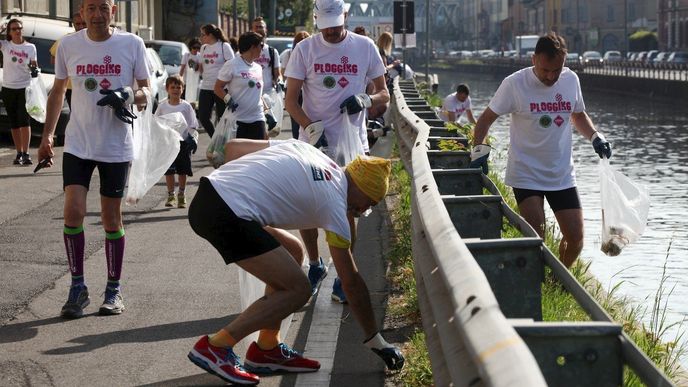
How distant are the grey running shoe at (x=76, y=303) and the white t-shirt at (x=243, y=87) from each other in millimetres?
6165

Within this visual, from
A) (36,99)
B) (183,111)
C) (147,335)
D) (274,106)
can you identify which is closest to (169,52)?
(36,99)

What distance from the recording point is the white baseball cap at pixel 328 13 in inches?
350

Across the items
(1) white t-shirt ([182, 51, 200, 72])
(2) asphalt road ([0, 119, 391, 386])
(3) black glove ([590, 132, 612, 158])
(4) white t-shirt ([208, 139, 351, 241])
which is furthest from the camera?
(1) white t-shirt ([182, 51, 200, 72])

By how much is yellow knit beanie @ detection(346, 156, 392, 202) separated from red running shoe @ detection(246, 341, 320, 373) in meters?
0.96

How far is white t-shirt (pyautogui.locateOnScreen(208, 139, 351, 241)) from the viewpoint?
20.1ft

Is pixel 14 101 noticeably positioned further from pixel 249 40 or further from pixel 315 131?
pixel 315 131

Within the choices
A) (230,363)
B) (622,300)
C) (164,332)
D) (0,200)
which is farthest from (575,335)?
(0,200)

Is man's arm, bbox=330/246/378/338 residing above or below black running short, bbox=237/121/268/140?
below

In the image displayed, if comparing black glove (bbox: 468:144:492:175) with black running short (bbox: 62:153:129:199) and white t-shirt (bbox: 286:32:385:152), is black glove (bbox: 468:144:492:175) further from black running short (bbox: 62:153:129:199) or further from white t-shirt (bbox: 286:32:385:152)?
black running short (bbox: 62:153:129:199)

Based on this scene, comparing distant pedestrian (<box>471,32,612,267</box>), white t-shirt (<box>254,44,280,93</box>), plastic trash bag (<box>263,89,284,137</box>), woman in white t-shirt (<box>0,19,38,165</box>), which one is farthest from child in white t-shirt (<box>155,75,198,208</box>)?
distant pedestrian (<box>471,32,612,267</box>)

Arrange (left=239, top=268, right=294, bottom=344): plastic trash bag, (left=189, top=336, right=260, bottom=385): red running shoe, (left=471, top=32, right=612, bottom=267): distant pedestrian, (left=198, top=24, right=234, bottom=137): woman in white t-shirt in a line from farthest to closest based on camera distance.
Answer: (left=198, top=24, right=234, bottom=137): woman in white t-shirt → (left=471, top=32, right=612, bottom=267): distant pedestrian → (left=239, top=268, right=294, bottom=344): plastic trash bag → (left=189, top=336, right=260, bottom=385): red running shoe

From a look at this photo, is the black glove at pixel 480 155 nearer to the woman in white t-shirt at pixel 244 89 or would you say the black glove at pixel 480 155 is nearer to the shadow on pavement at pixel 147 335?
the shadow on pavement at pixel 147 335

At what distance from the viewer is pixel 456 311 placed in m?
3.88

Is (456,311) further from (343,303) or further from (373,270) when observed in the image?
(373,270)
